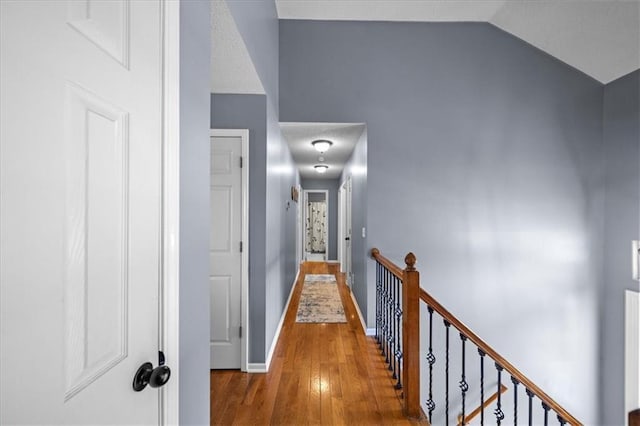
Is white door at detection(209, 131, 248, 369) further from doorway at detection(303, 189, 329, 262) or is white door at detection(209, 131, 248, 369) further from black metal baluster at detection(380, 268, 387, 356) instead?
doorway at detection(303, 189, 329, 262)

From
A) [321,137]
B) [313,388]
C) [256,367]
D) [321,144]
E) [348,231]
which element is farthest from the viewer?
[348,231]

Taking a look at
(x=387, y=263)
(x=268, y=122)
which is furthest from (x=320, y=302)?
(x=268, y=122)

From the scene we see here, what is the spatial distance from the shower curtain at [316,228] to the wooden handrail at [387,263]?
7.96 metres

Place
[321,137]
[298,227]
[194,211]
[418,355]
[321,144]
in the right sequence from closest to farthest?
[194,211] → [418,355] → [321,137] → [321,144] → [298,227]

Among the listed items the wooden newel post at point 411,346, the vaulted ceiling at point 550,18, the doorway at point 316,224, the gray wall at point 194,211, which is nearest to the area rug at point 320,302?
the wooden newel post at point 411,346

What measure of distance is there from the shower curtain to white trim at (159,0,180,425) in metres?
10.5

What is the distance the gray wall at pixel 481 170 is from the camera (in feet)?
12.2

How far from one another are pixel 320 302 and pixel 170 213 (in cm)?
424

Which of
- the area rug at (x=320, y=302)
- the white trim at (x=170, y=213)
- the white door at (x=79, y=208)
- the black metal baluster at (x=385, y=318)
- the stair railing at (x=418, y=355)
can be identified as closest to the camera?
the white door at (x=79, y=208)

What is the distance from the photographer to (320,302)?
4.93 meters

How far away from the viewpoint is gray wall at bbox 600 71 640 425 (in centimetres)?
351

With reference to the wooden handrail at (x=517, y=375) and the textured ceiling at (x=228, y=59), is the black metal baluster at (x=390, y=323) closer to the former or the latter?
the wooden handrail at (x=517, y=375)

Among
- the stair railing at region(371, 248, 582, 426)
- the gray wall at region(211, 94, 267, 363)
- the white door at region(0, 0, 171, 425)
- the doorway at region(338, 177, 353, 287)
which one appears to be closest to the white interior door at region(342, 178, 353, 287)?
the doorway at region(338, 177, 353, 287)

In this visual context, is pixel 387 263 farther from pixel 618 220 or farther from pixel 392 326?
pixel 618 220
